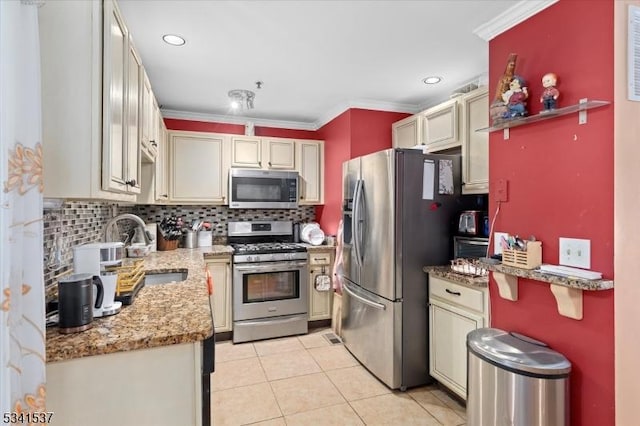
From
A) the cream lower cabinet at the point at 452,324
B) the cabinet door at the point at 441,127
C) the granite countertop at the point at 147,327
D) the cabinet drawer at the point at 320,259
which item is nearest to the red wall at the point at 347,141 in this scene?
the cabinet drawer at the point at 320,259

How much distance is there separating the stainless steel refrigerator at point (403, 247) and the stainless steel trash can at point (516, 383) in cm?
75

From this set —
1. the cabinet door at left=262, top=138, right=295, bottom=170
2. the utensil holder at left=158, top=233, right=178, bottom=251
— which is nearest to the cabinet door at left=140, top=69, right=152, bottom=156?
the utensil holder at left=158, top=233, right=178, bottom=251

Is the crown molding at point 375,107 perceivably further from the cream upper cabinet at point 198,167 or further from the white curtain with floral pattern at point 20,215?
the white curtain with floral pattern at point 20,215

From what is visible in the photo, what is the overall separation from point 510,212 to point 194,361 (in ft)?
5.74

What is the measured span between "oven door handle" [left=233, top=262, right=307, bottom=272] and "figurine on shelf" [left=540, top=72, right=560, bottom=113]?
2.52 m

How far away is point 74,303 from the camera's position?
45.0 inches

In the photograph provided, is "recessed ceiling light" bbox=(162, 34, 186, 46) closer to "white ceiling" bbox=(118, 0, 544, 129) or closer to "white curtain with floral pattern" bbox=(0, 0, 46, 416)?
"white ceiling" bbox=(118, 0, 544, 129)

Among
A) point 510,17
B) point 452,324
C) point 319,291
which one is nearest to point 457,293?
point 452,324

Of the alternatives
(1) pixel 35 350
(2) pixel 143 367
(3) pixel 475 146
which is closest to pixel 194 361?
(2) pixel 143 367

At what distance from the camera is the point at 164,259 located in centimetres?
279

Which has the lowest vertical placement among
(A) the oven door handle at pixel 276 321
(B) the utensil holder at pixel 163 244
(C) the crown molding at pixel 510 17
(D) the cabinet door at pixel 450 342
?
(A) the oven door handle at pixel 276 321

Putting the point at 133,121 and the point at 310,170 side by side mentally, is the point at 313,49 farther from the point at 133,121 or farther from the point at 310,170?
the point at 310,170

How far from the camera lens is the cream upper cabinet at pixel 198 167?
11.8 ft

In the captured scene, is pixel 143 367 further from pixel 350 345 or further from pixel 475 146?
pixel 475 146
